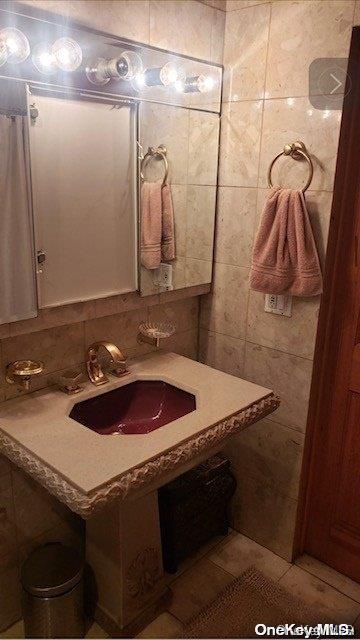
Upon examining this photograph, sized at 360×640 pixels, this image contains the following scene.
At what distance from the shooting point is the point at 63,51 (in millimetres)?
1288

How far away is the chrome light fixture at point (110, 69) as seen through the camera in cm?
140

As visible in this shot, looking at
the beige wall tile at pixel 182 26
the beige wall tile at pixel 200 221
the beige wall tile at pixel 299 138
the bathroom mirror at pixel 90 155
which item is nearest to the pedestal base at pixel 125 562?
the bathroom mirror at pixel 90 155

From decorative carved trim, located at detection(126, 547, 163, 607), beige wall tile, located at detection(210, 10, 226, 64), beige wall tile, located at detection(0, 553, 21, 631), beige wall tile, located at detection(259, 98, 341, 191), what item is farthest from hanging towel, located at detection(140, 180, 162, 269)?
beige wall tile, located at detection(0, 553, 21, 631)

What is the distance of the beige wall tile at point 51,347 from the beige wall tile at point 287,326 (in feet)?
2.24

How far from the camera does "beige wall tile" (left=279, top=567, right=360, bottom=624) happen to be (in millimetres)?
1756

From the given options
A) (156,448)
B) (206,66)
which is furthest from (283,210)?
(156,448)

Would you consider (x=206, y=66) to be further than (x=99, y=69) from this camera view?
Yes

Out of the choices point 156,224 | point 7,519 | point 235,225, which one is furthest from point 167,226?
point 7,519

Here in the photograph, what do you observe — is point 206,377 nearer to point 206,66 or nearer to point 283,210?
point 283,210

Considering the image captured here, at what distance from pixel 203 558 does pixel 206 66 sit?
192cm

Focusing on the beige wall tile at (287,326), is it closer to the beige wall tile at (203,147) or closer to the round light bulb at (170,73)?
the beige wall tile at (203,147)

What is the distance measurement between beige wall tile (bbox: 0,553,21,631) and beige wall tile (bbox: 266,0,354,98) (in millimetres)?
1845

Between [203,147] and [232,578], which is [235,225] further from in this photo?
[232,578]
